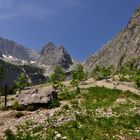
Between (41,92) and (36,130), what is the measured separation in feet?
65.7

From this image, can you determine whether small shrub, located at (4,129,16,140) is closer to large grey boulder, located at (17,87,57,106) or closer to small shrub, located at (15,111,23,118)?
small shrub, located at (15,111,23,118)

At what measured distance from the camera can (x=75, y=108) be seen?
50.2 metres

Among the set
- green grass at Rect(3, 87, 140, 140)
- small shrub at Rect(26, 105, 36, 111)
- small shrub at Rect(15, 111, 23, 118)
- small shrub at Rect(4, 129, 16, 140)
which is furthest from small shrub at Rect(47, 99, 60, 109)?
small shrub at Rect(4, 129, 16, 140)

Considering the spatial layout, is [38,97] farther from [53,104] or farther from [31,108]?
[31,108]

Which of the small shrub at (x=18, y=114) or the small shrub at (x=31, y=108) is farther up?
the small shrub at (x=31, y=108)

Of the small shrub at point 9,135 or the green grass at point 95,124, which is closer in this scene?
the green grass at point 95,124

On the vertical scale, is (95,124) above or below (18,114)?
below

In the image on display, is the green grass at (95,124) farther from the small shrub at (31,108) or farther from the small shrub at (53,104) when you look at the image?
the small shrub at (31,108)

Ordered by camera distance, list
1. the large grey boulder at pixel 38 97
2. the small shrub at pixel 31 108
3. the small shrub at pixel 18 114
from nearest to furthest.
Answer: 1. the small shrub at pixel 18 114
2. the small shrub at pixel 31 108
3. the large grey boulder at pixel 38 97

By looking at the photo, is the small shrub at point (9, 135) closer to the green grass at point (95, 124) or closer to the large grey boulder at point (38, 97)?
the green grass at point (95, 124)

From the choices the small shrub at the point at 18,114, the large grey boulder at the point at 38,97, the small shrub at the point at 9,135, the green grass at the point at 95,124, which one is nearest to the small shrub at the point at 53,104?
the large grey boulder at the point at 38,97

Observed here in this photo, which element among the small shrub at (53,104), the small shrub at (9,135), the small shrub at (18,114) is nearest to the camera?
the small shrub at (9,135)

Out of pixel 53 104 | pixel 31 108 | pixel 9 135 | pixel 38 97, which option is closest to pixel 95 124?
pixel 9 135

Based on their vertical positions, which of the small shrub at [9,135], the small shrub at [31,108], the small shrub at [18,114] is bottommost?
the small shrub at [9,135]
